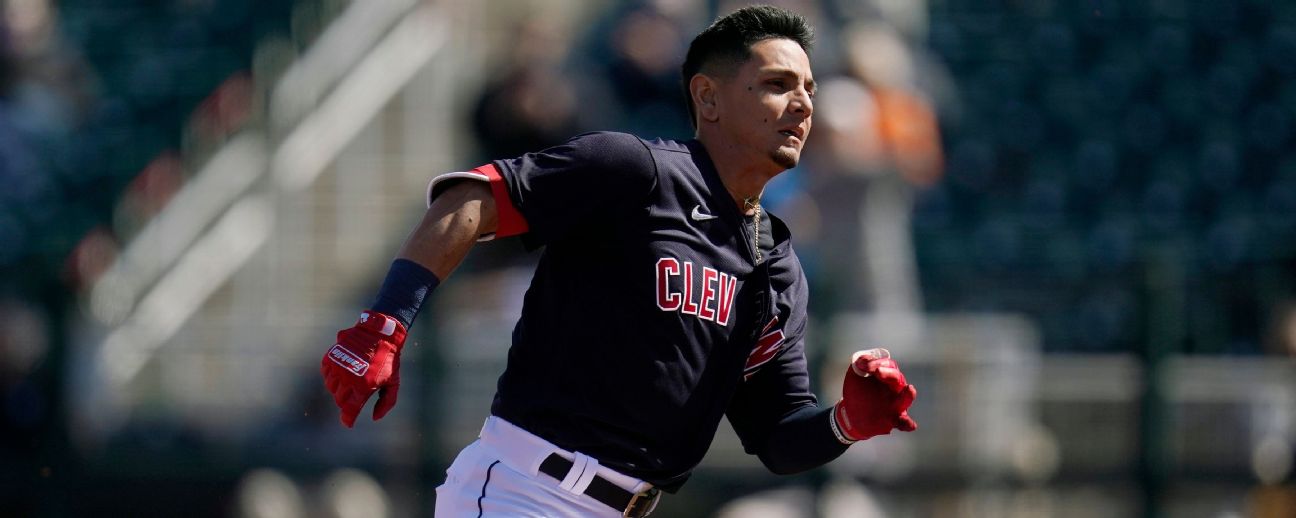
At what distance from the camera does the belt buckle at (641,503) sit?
4.05 m

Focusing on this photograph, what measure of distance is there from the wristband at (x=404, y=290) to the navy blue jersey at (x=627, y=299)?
0.23m

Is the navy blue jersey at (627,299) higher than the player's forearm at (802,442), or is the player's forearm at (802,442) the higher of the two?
the navy blue jersey at (627,299)

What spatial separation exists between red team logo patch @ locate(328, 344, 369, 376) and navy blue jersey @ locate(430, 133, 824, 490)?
1.56ft

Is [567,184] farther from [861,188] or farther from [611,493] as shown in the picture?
[861,188]

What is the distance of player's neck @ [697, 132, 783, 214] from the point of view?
408cm

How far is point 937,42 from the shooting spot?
428 inches

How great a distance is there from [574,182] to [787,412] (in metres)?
1.03

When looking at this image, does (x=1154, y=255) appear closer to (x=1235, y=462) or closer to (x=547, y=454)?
(x=1235, y=462)

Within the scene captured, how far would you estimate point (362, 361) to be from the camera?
351cm

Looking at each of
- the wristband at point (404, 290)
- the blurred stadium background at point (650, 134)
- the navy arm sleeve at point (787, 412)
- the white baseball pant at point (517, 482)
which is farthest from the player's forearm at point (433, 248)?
the blurred stadium background at point (650, 134)

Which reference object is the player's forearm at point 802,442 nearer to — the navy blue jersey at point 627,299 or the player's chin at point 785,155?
the navy blue jersey at point 627,299

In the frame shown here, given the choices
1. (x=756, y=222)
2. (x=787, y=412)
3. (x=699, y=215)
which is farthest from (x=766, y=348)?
(x=699, y=215)

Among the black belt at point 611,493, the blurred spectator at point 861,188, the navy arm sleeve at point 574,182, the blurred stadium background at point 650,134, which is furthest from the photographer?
the blurred stadium background at point 650,134

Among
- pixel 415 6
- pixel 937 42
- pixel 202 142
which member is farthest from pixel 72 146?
pixel 937 42
